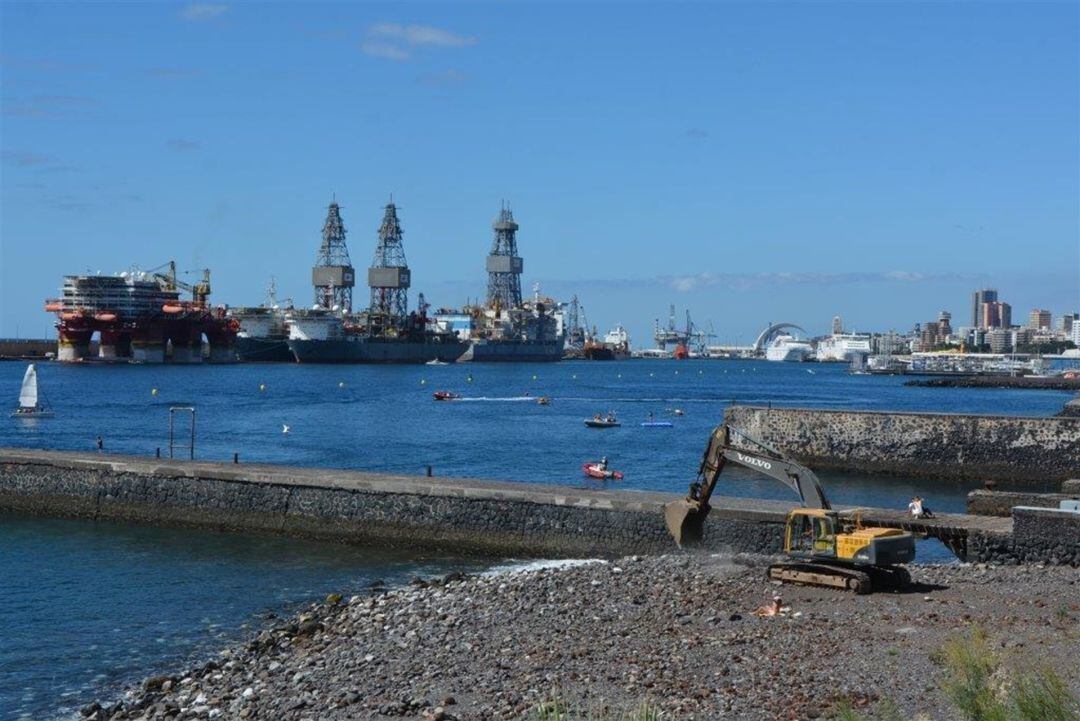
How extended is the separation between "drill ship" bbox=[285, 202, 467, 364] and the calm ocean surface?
4688 centimetres

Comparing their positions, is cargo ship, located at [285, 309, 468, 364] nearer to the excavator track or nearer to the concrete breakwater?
the concrete breakwater

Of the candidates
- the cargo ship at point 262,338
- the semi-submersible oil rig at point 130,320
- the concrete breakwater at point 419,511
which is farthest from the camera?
the cargo ship at point 262,338

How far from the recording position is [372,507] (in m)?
27.9

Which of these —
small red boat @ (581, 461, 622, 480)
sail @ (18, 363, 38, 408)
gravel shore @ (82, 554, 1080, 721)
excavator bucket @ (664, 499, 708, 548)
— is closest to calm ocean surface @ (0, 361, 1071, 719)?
small red boat @ (581, 461, 622, 480)

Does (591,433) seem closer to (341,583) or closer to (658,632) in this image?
(341,583)

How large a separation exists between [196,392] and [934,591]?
83209 millimetres

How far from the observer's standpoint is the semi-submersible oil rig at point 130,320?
141 m

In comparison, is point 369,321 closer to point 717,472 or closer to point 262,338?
point 262,338

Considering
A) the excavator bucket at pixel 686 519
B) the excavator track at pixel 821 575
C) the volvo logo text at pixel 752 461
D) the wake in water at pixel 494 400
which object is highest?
the volvo logo text at pixel 752 461

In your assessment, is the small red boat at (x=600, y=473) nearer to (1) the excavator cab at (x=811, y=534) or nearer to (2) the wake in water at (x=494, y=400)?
(1) the excavator cab at (x=811, y=534)

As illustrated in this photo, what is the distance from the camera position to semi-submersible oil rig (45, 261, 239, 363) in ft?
463

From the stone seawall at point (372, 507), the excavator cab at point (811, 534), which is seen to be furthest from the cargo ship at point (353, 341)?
the excavator cab at point (811, 534)

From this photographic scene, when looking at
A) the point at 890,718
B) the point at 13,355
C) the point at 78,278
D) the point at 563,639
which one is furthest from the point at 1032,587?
the point at 13,355

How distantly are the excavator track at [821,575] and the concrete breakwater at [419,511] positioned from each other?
15.6 feet
